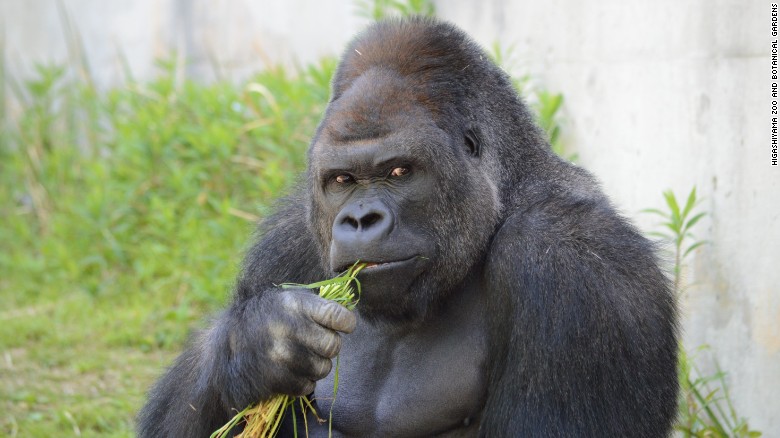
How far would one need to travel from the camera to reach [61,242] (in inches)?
307

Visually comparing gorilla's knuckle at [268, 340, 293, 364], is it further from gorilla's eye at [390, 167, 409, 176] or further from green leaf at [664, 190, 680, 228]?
green leaf at [664, 190, 680, 228]

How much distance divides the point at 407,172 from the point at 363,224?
25cm

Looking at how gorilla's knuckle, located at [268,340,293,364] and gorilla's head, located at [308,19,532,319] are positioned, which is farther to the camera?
gorilla's head, located at [308,19,532,319]

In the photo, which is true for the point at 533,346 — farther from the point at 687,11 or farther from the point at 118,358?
the point at 118,358

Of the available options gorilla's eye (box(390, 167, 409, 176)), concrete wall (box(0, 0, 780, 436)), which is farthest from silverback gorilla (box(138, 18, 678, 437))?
concrete wall (box(0, 0, 780, 436))

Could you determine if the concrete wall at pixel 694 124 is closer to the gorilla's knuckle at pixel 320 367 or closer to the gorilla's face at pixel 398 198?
the gorilla's face at pixel 398 198

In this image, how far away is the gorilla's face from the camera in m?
3.14

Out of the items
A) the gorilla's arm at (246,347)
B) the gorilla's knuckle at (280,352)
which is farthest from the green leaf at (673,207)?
the gorilla's knuckle at (280,352)

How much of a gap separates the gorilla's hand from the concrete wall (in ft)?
6.11

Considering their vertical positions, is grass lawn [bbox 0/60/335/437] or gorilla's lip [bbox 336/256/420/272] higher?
gorilla's lip [bbox 336/256/420/272]

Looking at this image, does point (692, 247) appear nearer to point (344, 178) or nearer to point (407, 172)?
point (407, 172)

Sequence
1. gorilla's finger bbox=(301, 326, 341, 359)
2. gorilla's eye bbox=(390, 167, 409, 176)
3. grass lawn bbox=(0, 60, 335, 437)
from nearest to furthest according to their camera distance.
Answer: gorilla's finger bbox=(301, 326, 341, 359)
gorilla's eye bbox=(390, 167, 409, 176)
grass lawn bbox=(0, 60, 335, 437)

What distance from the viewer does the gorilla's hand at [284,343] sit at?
303 centimetres

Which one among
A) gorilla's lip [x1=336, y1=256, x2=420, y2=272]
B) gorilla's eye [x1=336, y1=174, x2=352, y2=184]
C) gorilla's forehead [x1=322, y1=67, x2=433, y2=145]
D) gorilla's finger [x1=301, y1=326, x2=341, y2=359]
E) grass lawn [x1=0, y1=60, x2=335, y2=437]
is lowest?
grass lawn [x1=0, y1=60, x2=335, y2=437]
